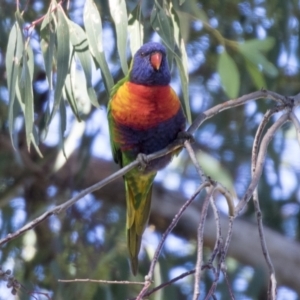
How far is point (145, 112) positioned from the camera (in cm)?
199

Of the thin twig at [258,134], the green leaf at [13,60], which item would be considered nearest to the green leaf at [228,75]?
the green leaf at [13,60]

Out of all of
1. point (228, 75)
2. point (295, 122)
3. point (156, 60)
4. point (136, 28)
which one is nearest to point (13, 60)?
point (136, 28)

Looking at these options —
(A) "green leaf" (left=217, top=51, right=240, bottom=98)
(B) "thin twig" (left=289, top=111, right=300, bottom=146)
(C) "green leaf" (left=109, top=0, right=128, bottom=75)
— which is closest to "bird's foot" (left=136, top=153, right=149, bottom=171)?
(C) "green leaf" (left=109, top=0, right=128, bottom=75)

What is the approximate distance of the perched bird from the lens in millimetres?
1981

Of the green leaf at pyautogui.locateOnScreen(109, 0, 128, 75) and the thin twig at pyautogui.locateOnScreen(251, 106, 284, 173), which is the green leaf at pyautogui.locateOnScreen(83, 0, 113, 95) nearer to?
the green leaf at pyautogui.locateOnScreen(109, 0, 128, 75)

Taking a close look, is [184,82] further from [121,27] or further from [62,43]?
[62,43]

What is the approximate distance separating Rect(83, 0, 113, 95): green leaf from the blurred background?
93cm

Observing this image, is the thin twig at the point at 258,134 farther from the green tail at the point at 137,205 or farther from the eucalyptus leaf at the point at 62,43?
the green tail at the point at 137,205

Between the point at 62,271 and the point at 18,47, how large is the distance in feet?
3.79

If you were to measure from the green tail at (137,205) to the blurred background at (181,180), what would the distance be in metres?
0.52

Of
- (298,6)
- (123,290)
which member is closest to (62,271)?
(123,290)

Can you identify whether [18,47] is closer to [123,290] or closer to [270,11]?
[123,290]

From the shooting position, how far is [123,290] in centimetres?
→ 254

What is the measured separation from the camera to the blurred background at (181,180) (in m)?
2.79
